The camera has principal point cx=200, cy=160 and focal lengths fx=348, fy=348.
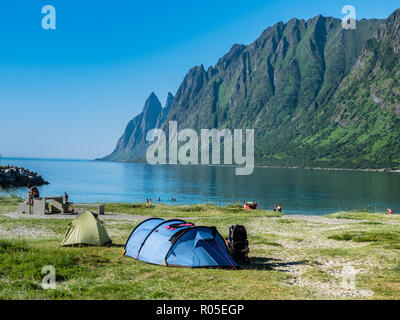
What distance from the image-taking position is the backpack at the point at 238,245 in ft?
58.6

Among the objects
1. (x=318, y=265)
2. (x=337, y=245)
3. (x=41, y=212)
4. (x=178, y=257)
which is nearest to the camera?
(x=178, y=257)

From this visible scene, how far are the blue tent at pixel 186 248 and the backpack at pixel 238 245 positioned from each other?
0.53m

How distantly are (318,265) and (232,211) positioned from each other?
3187 centimetres

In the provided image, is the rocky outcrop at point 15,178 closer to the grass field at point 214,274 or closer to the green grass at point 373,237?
the grass field at point 214,274

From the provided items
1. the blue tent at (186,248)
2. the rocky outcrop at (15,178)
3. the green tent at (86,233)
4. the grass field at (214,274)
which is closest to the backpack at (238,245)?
the blue tent at (186,248)

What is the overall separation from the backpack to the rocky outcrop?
107m

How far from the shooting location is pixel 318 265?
1828 cm

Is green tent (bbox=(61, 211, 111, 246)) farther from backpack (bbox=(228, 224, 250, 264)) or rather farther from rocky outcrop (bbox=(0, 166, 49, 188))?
rocky outcrop (bbox=(0, 166, 49, 188))

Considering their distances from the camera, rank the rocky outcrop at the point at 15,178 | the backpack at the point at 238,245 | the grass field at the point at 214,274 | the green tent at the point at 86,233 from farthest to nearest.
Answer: the rocky outcrop at the point at 15,178, the green tent at the point at 86,233, the backpack at the point at 238,245, the grass field at the point at 214,274

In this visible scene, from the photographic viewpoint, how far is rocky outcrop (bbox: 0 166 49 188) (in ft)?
359

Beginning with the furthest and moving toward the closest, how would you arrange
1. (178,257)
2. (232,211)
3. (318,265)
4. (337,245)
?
(232,211), (337,245), (318,265), (178,257)

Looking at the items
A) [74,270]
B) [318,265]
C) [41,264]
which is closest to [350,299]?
[318,265]

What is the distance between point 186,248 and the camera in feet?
56.1
